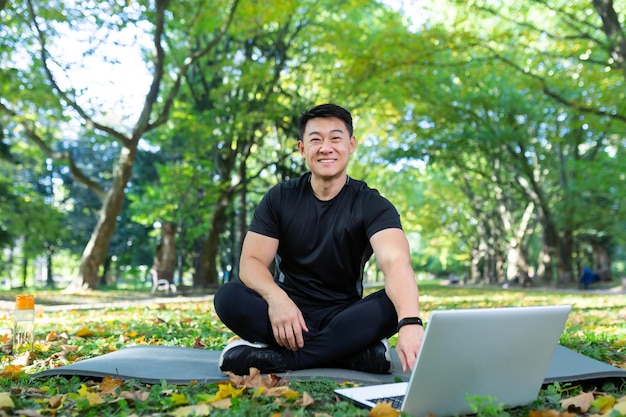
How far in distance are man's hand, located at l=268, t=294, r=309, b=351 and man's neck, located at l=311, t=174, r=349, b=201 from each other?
0.76 meters

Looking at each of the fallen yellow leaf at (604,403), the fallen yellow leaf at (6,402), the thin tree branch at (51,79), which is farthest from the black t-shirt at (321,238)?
the thin tree branch at (51,79)

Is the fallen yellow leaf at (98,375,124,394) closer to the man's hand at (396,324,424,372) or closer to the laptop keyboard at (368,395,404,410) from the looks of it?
the laptop keyboard at (368,395,404,410)

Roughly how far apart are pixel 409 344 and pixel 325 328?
0.87m

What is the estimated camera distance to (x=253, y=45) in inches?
732

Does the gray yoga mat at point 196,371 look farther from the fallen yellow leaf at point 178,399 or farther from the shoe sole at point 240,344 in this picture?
the fallen yellow leaf at point 178,399

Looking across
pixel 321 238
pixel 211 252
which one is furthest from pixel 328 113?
pixel 211 252

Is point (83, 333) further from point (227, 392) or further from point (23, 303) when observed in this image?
point (227, 392)

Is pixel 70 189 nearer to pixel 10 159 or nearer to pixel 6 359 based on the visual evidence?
pixel 10 159

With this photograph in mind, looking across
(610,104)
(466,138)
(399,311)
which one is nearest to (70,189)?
(466,138)

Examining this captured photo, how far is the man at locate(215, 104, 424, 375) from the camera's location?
354 centimetres

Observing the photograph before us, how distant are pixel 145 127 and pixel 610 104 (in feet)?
34.4

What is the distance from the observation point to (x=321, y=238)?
3824mm

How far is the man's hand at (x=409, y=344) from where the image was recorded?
2871 mm

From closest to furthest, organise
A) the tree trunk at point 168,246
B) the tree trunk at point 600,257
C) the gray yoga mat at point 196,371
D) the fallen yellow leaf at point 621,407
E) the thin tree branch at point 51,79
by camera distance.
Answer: the fallen yellow leaf at point 621,407 < the gray yoga mat at point 196,371 < the thin tree branch at point 51,79 < the tree trunk at point 168,246 < the tree trunk at point 600,257
